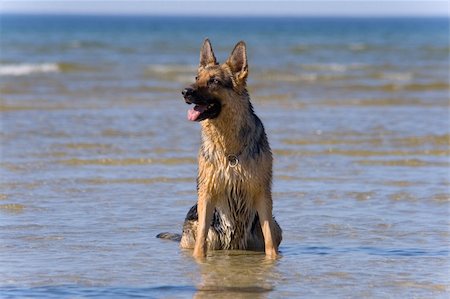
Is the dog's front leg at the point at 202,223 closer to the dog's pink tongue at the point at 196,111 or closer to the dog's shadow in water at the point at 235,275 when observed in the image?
the dog's shadow in water at the point at 235,275

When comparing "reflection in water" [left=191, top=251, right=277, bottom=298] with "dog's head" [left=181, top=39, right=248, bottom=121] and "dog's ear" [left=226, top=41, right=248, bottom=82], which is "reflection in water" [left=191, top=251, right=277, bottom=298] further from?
"dog's ear" [left=226, top=41, right=248, bottom=82]

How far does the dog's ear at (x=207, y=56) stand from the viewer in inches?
311

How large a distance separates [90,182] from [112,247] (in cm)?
315

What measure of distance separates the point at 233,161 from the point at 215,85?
2.20 ft

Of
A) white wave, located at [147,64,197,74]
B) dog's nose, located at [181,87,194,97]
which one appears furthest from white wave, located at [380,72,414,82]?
dog's nose, located at [181,87,194,97]

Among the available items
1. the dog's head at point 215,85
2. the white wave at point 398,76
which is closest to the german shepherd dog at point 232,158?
the dog's head at point 215,85

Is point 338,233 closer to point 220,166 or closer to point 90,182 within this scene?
point 220,166

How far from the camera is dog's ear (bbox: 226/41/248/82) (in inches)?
306

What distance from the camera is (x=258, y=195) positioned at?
7.89m

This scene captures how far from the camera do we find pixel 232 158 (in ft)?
25.8

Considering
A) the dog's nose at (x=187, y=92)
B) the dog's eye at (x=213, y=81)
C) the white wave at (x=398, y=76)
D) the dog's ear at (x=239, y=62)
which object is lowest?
the white wave at (x=398, y=76)

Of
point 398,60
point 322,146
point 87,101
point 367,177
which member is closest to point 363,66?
point 398,60

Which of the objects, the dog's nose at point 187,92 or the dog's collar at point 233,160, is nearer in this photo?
the dog's nose at point 187,92

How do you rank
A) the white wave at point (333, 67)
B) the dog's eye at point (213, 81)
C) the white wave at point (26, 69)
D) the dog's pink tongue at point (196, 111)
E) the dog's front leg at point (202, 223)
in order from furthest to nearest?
1. the white wave at point (333, 67)
2. the white wave at point (26, 69)
3. the dog's front leg at point (202, 223)
4. the dog's eye at point (213, 81)
5. the dog's pink tongue at point (196, 111)
